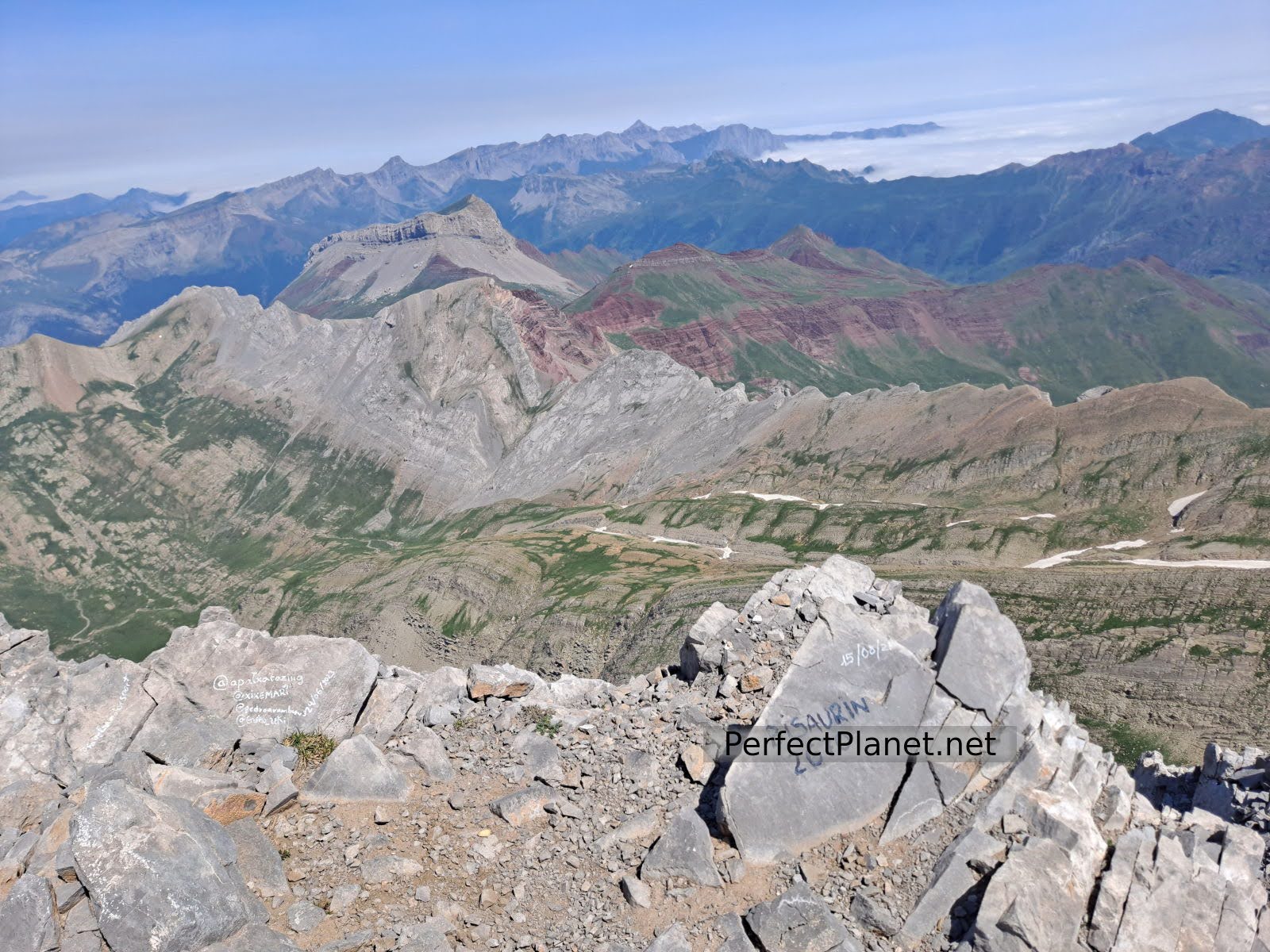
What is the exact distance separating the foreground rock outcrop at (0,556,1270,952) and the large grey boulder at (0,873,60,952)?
2.1 inches

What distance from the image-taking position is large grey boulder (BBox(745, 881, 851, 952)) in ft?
66.8

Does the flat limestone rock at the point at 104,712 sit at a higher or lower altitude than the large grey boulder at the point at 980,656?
lower

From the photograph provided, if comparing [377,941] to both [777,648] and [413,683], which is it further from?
[777,648]

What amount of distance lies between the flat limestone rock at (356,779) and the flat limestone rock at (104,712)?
32.1 feet

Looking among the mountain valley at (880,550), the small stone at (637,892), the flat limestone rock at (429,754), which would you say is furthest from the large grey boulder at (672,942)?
the mountain valley at (880,550)

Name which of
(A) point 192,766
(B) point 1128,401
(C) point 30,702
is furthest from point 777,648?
(B) point 1128,401

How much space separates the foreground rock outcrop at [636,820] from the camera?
20203 mm

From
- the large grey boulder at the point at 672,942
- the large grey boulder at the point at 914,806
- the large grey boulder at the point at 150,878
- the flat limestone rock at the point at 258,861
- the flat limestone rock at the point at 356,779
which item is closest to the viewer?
the large grey boulder at the point at 150,878

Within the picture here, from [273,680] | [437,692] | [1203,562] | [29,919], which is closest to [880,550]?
[1203,562]

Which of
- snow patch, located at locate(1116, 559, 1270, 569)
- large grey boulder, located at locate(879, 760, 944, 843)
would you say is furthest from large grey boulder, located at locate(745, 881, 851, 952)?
snow patch, located at locate(1116, 559, 1270, 569)

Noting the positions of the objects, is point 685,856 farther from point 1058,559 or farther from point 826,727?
point 1058,559

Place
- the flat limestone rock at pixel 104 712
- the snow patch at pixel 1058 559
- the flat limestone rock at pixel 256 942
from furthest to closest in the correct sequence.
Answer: the snow patch at pixel 1058 559
the flat limestone rock at pixel 104 712
the flat limestone rock at pixel 256 942

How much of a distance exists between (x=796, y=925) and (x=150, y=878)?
1476 cm

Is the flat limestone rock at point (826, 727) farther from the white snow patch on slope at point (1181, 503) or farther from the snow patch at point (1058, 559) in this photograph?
the white snow patch on slope at point (1181, 503)
